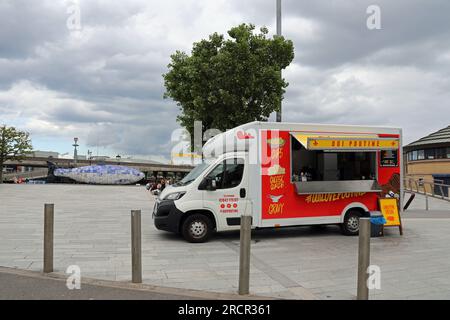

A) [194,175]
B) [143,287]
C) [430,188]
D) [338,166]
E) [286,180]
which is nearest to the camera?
[143,287]

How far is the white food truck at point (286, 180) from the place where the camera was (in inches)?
400

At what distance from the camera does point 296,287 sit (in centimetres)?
636

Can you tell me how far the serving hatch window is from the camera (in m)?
11.5

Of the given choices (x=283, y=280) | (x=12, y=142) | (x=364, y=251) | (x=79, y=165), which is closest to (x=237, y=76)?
(x=283, y=280)

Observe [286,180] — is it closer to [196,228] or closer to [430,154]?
[196,228]

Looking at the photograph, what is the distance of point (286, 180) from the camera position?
10.7 m

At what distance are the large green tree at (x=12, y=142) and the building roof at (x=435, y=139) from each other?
4014cm

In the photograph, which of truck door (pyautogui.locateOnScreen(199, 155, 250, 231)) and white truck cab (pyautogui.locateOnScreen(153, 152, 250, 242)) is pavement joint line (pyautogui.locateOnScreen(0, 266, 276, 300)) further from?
truck door (pyautogui.locateOnScreen(199, 155, 250, 231))

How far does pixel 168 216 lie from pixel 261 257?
2.51m

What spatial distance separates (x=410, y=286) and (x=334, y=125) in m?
5.46

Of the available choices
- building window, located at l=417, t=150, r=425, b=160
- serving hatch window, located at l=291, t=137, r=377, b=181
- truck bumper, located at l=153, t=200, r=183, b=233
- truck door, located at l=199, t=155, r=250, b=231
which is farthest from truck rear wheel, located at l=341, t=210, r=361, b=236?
building window, located at l=417, t=150, r=425, b=160

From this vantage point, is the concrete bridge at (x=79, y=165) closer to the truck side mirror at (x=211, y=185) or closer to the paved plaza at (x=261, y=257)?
the paved plaza at (x=261, y=257)

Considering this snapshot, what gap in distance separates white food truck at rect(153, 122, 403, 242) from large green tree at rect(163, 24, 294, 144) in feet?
19.3
